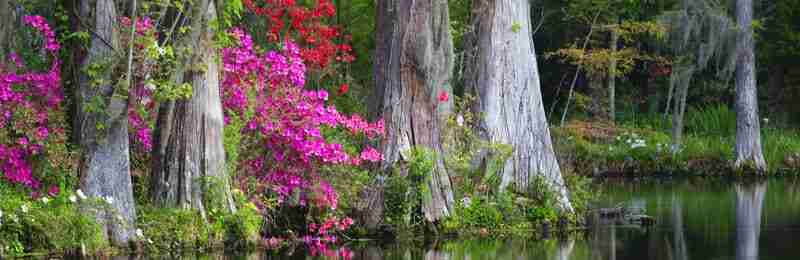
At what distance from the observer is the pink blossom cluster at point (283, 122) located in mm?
13688

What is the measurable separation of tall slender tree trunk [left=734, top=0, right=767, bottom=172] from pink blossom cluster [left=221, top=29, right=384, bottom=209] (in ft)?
47.9

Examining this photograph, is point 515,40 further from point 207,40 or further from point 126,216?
point 126,216

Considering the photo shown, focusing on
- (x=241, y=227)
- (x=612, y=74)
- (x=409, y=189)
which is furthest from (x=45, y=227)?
(x=612, y=74)

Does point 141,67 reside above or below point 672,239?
above

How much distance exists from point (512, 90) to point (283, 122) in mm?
4222

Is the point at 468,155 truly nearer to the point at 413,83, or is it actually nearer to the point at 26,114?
the point at 413,83

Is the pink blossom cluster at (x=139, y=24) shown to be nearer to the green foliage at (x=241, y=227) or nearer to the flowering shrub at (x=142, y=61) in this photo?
the flowering shrub at (x=142, y=61)

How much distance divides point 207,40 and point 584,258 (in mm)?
4412

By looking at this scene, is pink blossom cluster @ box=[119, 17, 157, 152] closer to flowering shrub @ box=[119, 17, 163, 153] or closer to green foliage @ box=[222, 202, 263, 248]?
flowering shrub @ box=[119, 17, 163, 153]

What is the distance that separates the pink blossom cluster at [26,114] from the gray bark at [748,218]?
6.90 metres

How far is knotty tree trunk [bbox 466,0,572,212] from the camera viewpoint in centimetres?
1638

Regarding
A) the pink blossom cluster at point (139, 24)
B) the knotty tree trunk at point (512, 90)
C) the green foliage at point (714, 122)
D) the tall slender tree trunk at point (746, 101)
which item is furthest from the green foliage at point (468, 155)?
the green foliage at point (714, 122)

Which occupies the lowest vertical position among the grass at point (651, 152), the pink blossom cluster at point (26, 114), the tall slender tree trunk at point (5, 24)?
the grass at point (651, 152)

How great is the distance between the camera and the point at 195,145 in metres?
12.9
